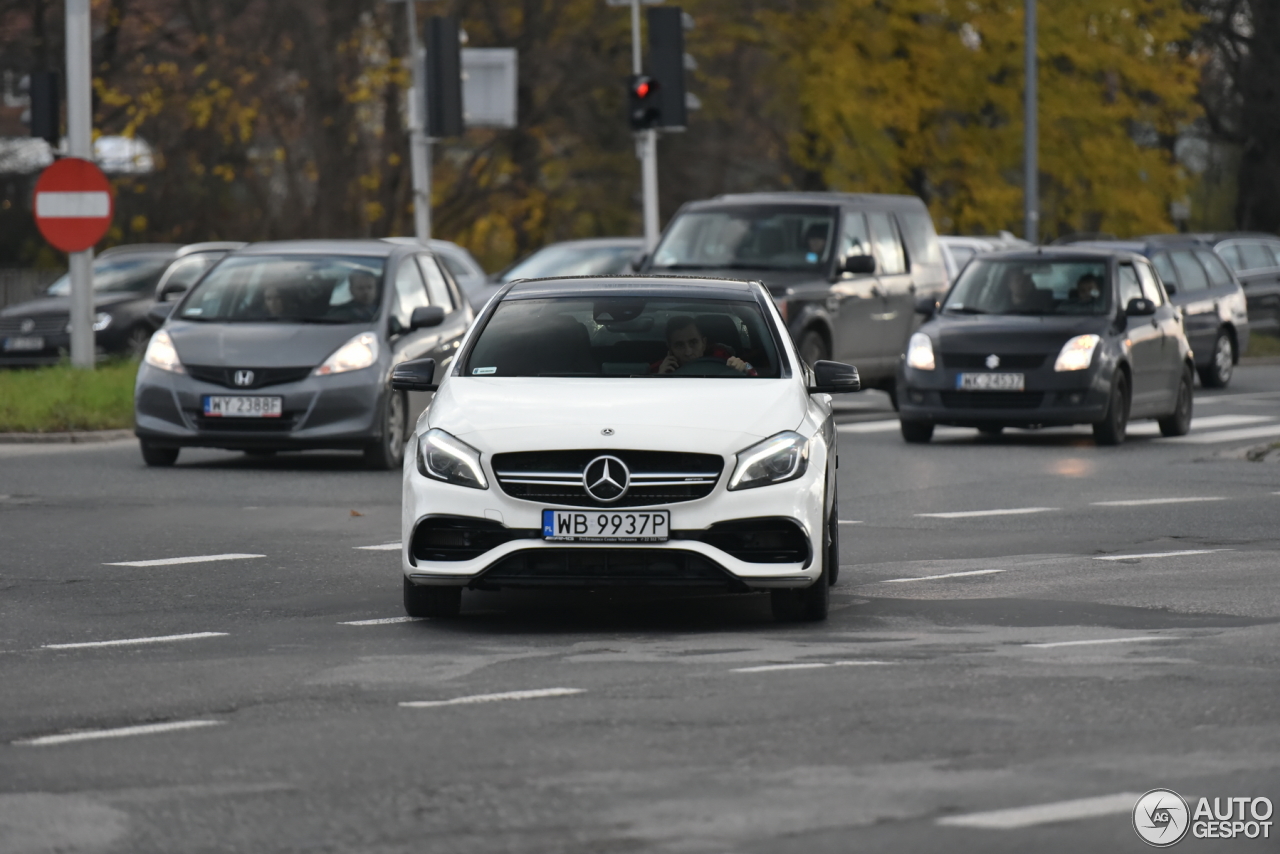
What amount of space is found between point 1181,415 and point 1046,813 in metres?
16.0

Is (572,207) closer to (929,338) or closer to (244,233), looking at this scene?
(244,233)

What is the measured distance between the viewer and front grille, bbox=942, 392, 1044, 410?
65.1 feet

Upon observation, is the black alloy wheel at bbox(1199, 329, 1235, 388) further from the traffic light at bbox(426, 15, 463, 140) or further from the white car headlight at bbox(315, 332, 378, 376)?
the white car headlight at bbox(315, 332, 378, 376)

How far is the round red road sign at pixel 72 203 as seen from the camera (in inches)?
905

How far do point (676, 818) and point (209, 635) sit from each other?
401cm

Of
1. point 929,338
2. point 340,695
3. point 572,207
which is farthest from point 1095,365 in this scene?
point 572,207

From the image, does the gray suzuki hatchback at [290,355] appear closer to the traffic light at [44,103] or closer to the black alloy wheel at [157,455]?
the black alloy wheel at [157,455]

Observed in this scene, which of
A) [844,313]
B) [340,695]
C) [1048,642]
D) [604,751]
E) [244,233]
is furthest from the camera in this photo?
[244,233]

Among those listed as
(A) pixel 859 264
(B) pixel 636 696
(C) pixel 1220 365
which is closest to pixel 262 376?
(A) pixel 859 264

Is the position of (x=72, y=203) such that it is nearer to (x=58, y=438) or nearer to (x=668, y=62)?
(x=58, y=438)

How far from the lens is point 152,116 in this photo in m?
45.2

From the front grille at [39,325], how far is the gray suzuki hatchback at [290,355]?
457 inches

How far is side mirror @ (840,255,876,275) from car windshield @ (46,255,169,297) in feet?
36.4

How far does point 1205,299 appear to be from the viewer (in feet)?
91.9
